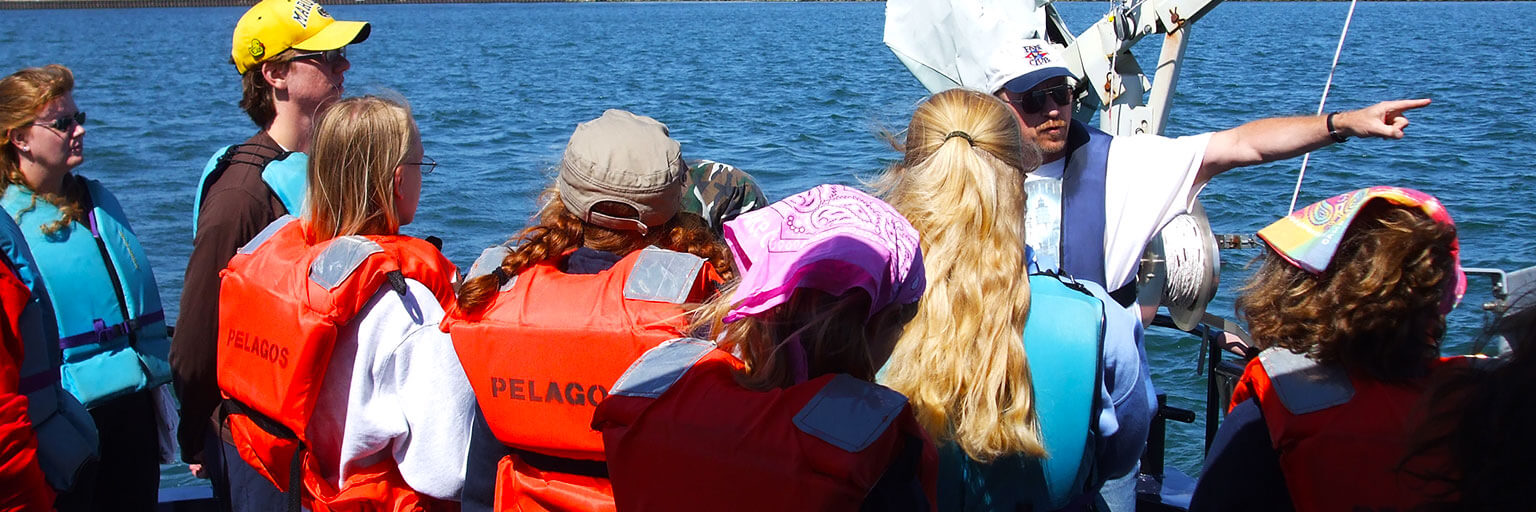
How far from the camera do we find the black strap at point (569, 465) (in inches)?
83.8

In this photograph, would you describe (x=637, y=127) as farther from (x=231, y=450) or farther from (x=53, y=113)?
(x=53, y=113)

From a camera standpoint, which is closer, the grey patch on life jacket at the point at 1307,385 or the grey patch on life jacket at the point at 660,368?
the grey patch on life jacket at the point at 660,368

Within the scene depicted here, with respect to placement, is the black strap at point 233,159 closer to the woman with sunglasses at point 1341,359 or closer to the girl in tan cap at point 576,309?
the girl in tan cap at point 576,309

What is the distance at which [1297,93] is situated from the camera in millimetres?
20422

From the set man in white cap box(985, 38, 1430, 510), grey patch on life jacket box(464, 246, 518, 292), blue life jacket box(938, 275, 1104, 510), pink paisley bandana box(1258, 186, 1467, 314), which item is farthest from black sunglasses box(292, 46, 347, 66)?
pink paisley bandana box(1258, 186, 1467, 314)

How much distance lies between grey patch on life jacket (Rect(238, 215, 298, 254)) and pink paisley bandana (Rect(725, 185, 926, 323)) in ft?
3.92

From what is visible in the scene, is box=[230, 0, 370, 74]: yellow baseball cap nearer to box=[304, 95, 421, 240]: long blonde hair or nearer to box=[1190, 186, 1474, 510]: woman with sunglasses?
box=[304, 95, 421, 240]: long blonde hair

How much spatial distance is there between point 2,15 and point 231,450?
75.9 m

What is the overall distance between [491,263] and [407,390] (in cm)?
33

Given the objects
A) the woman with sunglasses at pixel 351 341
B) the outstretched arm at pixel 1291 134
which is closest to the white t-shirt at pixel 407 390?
the woman with sunglasses at pixel 351 341

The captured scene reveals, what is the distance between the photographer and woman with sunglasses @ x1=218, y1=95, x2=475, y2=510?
2334mm

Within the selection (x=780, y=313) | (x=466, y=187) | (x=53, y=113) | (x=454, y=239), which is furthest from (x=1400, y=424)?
(x=466, y=187)

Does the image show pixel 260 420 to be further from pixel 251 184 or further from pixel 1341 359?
pixel 1341 359

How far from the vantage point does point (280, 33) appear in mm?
3205
